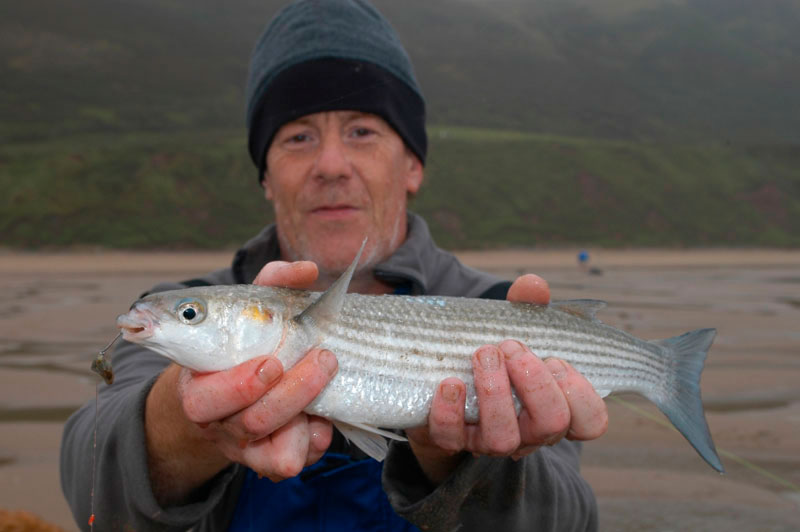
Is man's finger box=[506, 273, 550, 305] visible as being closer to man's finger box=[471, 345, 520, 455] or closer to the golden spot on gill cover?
man's finger box=[471, 345, 520, 455]

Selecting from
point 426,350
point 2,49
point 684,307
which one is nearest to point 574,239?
point 684,307

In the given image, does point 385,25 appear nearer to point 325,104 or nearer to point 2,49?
point 325,104

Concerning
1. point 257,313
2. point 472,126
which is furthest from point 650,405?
point 472,126

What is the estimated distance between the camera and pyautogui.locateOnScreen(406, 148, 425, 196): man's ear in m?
4.42

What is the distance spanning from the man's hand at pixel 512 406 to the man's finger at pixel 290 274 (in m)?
0.73

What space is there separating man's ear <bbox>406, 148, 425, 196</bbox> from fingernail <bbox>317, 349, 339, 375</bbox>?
2149 mm

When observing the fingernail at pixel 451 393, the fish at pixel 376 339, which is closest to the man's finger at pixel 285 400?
the fish at pixel 376 339

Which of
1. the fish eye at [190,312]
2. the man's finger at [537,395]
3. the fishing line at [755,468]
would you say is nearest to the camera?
the fish eye at [190,312]

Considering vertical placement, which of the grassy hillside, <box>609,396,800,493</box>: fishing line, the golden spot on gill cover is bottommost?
the grassy hillside

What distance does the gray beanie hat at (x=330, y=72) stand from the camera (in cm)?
400

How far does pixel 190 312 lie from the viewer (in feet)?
8.06

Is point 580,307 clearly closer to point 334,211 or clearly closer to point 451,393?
point 451,393

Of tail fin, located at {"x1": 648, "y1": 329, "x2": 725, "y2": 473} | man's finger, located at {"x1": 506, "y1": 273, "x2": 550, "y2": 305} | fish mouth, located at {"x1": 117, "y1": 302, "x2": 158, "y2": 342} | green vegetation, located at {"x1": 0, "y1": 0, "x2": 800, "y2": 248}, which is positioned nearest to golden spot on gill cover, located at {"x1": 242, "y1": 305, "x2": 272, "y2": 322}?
fish mouth, located at {"x1": 117, "y1": 302, "x2": 158, "y2": 342}

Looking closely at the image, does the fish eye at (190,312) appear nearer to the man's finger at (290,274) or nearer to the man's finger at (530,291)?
the man's finger at (290,274)
